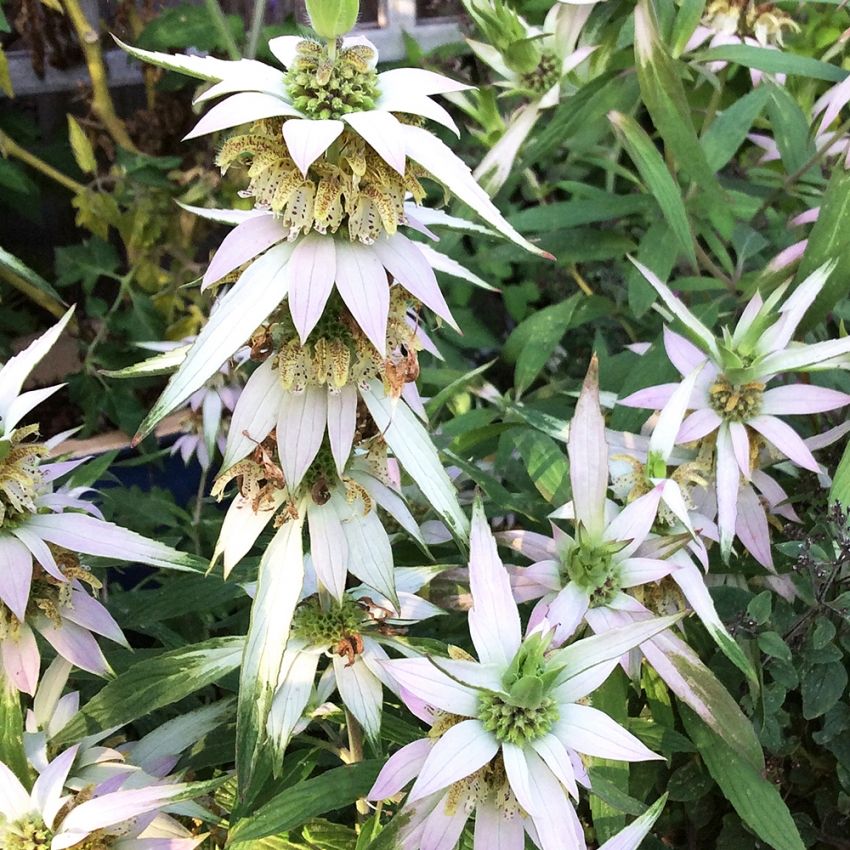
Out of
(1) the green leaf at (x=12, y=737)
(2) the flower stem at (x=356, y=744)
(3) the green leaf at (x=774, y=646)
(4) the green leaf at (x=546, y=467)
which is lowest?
(2) the flower stem at (x=356, y=744)

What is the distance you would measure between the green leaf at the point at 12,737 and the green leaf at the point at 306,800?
15cm

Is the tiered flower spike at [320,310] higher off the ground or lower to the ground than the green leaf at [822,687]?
higher

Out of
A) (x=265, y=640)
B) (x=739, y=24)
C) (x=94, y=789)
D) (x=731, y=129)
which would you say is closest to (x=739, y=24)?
(x=739, y=24)

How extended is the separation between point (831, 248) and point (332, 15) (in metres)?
0.58

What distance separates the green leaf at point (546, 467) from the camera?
79cm

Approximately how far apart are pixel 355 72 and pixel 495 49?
2.39ft

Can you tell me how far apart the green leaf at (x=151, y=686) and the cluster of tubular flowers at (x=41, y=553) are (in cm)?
3

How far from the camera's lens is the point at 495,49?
43.3 inches

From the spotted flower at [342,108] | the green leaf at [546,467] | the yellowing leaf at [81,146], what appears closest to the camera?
the spotted flower at [342,108]

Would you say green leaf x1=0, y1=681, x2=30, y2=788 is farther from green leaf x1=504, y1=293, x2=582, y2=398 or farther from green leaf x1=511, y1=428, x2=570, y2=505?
green leaf x1=504, y1=293, x2=582, y2=398

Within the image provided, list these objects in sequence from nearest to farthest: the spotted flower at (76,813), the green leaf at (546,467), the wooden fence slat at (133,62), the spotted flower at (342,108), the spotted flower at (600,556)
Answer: the spotted flower at (342,108) < the spotted flower at (76,813) < the spotted flower at (600,556) < the green leaf at (546,467) < the wooden fence slat at (133,62)

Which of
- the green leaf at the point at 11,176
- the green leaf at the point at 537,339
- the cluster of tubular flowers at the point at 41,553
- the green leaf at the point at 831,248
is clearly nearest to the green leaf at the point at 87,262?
the green leaf at the point at 11,176

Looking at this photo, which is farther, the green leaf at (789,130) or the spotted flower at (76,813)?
the green leaf at (789,130)

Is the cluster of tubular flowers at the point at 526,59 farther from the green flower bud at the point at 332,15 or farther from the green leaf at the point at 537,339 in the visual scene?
the green flower bud at the point at 332,15
